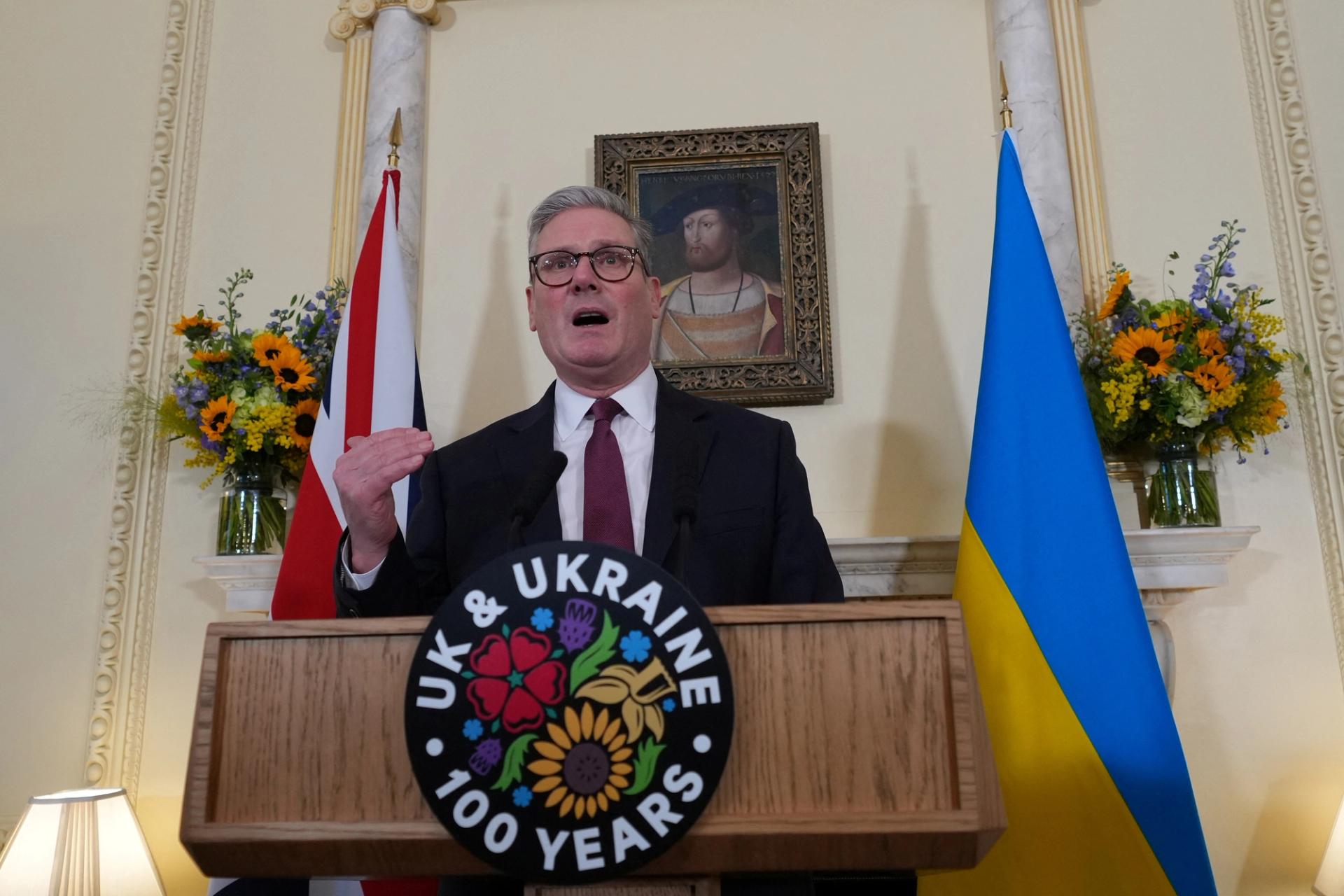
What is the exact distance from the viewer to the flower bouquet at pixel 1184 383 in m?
2.48

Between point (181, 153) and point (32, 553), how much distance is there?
4.13ft

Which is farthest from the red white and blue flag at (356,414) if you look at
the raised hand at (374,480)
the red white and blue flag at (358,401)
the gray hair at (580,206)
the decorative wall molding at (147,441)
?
the raised hand at (374,480)

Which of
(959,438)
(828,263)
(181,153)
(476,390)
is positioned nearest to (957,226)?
(828,263)

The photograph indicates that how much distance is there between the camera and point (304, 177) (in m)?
3.21

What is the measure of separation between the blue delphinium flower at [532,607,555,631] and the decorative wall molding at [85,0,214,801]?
2.48m

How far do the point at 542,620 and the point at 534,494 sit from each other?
0.32 m

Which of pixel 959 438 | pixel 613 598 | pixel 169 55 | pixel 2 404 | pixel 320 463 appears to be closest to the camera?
pixel 613 598

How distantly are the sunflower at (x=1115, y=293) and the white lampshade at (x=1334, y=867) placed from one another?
4.03 feet

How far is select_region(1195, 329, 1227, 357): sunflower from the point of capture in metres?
2.48

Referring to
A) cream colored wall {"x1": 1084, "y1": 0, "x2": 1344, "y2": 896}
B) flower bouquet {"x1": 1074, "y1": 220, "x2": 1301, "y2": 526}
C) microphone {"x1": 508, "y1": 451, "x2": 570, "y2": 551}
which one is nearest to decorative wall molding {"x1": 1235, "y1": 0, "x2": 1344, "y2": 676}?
cream colored wall {"x1": 1084, "y1": 0, "x2": 1344, "y2": 896}

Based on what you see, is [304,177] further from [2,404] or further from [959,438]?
[959,438]

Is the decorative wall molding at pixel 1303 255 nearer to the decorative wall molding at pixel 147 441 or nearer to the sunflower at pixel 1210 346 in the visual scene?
the sunflower at pixel 1210 346

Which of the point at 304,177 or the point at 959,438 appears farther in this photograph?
the point at 304,177

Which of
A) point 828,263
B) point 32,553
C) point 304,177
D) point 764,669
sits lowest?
point 764,669
